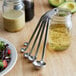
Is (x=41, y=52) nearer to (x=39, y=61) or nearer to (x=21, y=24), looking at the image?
(x=39, y=61)

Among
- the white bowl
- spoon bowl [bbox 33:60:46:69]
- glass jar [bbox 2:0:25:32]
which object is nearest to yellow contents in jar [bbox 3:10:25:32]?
glass jar [bbox 2:0:25:32]

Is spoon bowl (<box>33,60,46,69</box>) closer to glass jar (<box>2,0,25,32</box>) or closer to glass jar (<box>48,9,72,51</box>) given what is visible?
glass jar (<box>48,9,72,51</box>)

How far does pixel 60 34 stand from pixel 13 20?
0.22m

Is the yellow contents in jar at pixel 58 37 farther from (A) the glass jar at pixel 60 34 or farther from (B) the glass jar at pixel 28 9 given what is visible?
(B) the glass jar at pixel 28 9

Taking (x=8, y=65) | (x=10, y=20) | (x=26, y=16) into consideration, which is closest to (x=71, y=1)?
(x=26, y=16)

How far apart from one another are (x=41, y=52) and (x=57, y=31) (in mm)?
102

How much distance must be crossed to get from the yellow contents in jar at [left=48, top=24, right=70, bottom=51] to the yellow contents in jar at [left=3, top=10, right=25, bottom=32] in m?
0.17

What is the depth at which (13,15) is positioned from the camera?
115 cm

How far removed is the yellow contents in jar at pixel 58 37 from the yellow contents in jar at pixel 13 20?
6.5 inches

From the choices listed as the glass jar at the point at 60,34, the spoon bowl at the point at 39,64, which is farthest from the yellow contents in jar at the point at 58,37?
the spoon bowl at the point at 39,64

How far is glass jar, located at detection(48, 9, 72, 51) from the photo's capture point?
3.38 ft

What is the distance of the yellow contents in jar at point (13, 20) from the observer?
44.7 inches

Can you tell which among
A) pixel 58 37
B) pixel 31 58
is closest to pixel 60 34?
pixel 58 37

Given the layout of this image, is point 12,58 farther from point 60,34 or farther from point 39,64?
point 60,34
